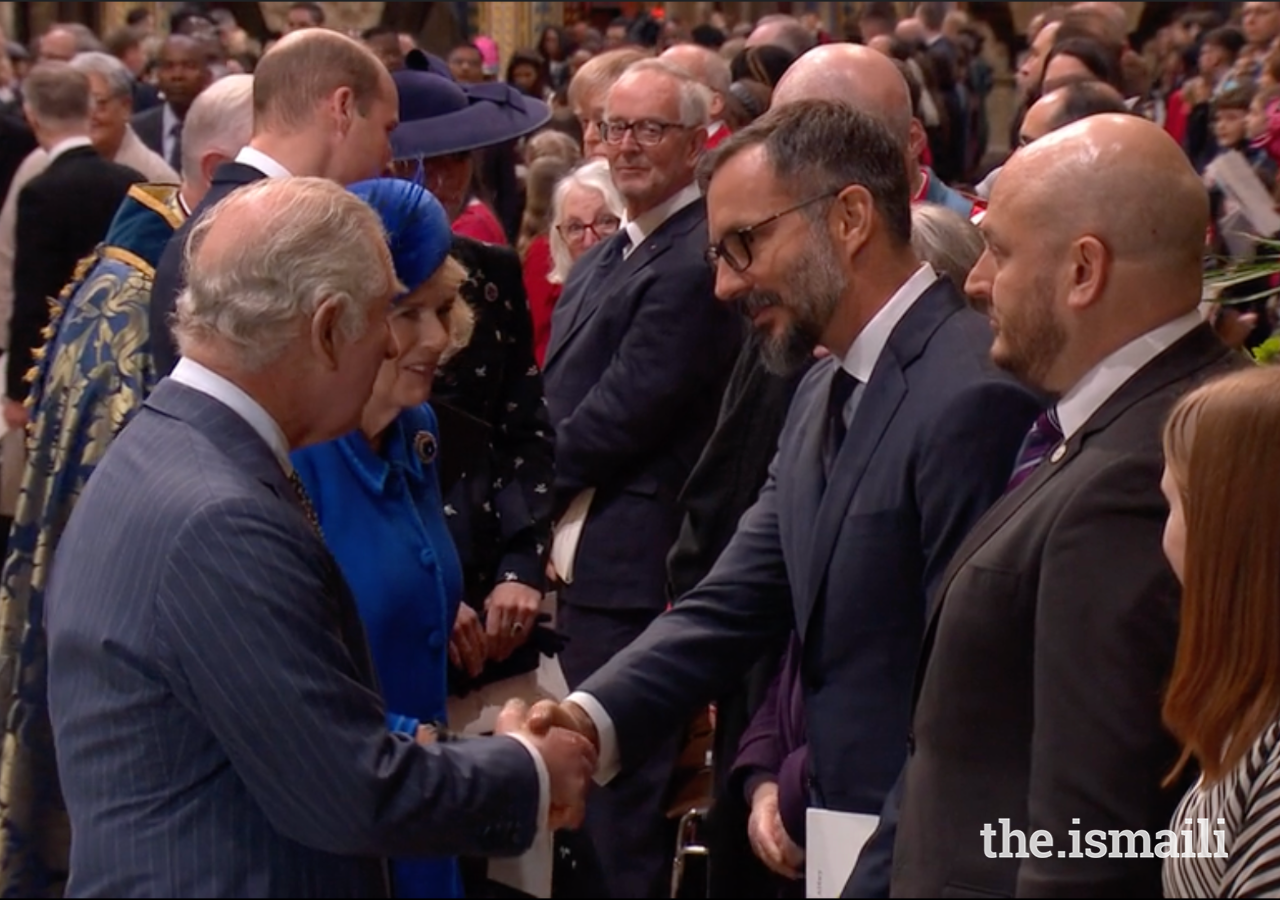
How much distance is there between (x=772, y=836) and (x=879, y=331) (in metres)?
0.86

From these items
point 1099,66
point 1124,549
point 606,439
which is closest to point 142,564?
point 1124,549

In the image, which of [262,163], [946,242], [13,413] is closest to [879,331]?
[946,242]

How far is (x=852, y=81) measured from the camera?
4730 millimetres

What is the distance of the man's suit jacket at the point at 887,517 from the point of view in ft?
9.50

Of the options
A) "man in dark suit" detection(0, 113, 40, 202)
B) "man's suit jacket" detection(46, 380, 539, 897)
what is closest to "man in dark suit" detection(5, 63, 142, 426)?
"man in dark suit" detection(0, 113, 40, 202)

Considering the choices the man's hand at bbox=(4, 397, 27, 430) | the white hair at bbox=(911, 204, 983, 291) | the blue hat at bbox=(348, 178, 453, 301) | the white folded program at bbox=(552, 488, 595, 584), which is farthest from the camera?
the man's hand at bbox=(4, 397, 27, 430)

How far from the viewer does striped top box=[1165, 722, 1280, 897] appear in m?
2.30

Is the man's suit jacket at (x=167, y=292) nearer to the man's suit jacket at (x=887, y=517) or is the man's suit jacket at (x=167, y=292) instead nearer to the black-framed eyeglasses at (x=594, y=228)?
the man's suit jacket at (x=887, y=517)

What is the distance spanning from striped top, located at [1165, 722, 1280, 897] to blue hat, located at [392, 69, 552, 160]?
9.76 feet

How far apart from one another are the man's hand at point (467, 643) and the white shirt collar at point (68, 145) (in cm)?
325

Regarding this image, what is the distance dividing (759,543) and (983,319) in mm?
558

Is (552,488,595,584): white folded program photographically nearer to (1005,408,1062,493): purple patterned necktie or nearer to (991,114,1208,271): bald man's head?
(1005,408,1062,493): purple patterned necktie

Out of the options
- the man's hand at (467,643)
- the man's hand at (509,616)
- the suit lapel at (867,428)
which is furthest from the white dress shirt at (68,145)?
the suit lapel at (867,428)

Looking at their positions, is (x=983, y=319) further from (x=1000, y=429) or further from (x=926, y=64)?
(x=926, y=64)
